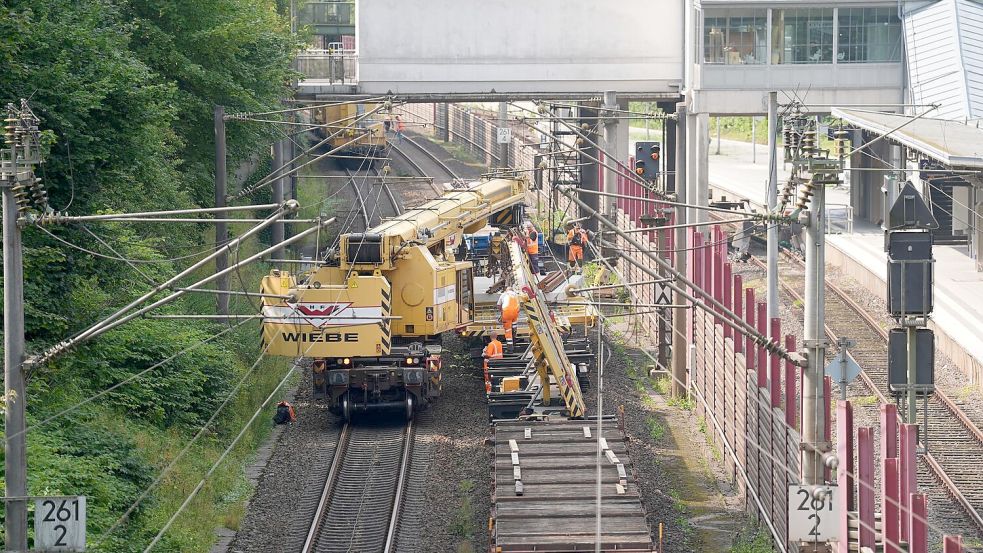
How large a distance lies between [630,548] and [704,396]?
11453 millimetres

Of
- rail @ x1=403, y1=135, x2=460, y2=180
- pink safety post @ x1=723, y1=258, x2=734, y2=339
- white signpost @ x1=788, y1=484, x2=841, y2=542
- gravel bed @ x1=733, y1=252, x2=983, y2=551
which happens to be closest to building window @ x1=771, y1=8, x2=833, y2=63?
gravel bed @ x1=733, y1=252, x2=983, y2=551

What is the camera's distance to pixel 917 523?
14.1 metres

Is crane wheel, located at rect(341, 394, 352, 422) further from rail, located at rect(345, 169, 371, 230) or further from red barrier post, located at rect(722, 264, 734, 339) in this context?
red barrier post, located at rect(722, 264, 734, 339)

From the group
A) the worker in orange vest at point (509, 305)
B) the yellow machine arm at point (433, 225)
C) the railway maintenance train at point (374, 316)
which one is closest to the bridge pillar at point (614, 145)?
the yellow machine arm at point (433, 225)

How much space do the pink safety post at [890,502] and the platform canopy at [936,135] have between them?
498 inches

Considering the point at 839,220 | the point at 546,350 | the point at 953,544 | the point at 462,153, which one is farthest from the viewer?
the point at 462,153

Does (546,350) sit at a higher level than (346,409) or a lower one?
higher

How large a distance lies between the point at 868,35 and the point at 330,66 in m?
16.4

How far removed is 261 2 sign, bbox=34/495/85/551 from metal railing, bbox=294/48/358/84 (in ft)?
98.6

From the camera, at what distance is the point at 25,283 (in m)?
22.1

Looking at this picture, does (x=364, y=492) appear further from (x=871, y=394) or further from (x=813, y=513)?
(x=871, y=394)

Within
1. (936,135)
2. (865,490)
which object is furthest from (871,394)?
(865,490)

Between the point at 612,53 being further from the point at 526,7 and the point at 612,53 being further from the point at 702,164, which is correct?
the point at 702,164

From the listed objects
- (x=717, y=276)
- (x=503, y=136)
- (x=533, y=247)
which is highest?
(x=503, y=136)
